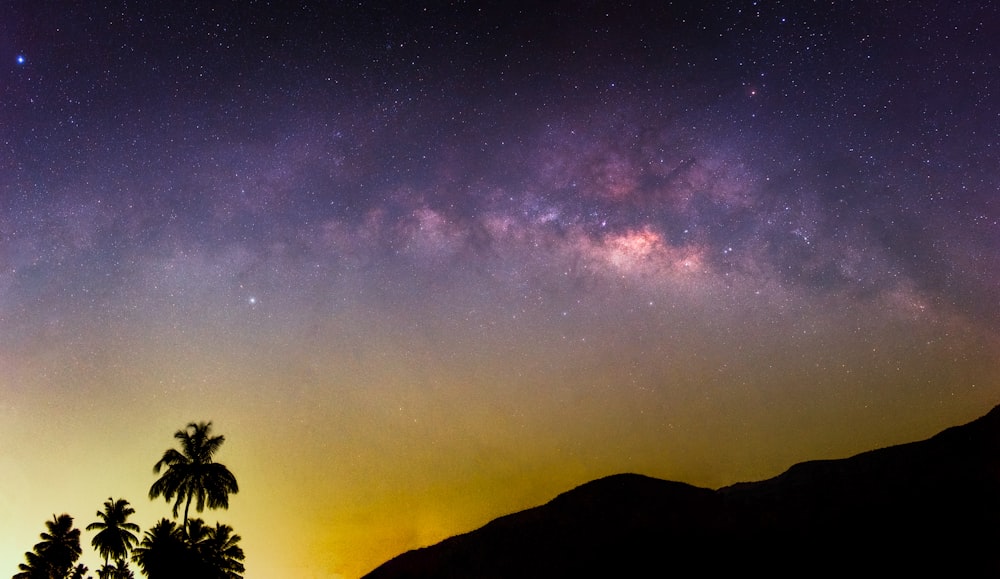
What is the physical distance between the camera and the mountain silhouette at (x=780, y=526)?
251 ft

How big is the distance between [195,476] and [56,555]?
1561 cm

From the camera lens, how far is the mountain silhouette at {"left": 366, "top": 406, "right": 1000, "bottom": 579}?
7638 cm

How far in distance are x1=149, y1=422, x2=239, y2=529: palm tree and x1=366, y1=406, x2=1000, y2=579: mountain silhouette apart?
64.2 meters

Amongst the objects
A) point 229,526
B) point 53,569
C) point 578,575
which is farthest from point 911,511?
point 53,569

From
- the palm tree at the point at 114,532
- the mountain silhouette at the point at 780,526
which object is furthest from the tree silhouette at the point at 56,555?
the mountain silhouette at the point at 780,526

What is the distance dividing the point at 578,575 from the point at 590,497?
27.1 metres

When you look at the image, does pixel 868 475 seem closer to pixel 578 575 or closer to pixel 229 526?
pixel 578 575

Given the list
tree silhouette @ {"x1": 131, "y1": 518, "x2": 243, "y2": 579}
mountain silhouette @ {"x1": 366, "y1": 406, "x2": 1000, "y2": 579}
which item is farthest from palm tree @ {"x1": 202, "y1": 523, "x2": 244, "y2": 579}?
mountain silhouette @ {"x1": 366, "y1": 406, "x2": 1000, "y2": 579}

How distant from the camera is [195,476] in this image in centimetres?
4200

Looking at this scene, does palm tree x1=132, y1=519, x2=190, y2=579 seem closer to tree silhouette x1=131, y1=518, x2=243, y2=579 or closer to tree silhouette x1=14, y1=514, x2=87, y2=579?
tree silhouette x1=131, y1=518, x2=243, y2=579

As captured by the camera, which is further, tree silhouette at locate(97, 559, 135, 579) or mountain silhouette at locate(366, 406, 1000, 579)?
mountain silhouette at locate(366, 406, 1000, 579)

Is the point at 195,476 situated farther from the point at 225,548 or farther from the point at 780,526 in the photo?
the point at 780,526

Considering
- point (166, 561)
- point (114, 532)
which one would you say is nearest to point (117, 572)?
point (114, 532)

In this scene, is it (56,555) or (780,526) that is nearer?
(56,555)
